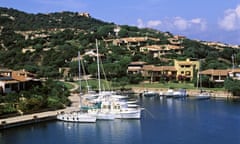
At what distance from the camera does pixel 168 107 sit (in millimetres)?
55344

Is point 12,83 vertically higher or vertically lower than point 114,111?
higher

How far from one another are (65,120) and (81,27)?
95.7 m

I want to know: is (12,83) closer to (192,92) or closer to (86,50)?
(192,92)

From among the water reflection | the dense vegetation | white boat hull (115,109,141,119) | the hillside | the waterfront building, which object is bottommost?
the water reflection

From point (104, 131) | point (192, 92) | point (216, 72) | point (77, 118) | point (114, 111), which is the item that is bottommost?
point (104, 131)

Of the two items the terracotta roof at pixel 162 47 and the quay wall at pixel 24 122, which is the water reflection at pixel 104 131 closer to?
the quay wall at pixel 24 122

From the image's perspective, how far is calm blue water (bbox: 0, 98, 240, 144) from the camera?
37.4m

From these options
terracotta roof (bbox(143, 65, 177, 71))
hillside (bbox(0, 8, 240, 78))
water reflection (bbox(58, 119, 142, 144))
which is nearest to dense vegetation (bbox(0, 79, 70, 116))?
water reflection (bbox(58, 119, 142, 144))

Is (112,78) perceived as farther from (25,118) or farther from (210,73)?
(25,118)

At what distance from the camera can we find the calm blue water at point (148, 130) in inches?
1471

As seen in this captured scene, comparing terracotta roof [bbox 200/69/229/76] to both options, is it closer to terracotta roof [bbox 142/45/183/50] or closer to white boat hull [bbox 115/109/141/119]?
terracotta roof [bbox 142/45/183/50]

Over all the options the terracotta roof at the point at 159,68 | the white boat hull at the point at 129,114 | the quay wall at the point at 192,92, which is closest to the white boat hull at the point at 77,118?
the white boat hull at the point at 129,114

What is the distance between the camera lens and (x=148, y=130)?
134 ft

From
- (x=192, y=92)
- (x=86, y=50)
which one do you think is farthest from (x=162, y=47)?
(x=192, y=92)
